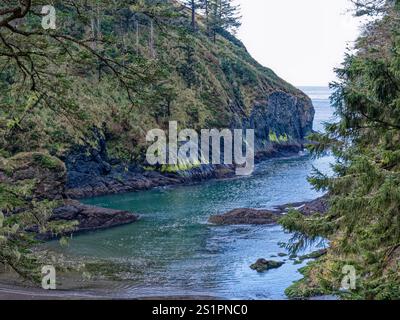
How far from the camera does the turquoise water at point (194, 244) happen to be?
23578 millimetres

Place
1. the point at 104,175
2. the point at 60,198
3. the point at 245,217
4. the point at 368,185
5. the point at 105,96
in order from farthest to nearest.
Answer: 1. the point at 105,96
2. the point at 104,175
3. the point at 245,217
4. the point at 60,198
5. the point at 368,185

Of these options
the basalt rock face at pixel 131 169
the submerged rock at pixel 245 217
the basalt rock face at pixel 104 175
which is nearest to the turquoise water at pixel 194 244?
the submerged rock at pixel 245 217

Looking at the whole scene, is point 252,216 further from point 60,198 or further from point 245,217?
point 60,198

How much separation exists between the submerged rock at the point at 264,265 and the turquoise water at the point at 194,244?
0.42 m

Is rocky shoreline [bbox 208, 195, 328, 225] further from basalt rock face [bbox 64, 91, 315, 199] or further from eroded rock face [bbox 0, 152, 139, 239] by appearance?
basalt rock face [bbox 64, 91, 315, 199]

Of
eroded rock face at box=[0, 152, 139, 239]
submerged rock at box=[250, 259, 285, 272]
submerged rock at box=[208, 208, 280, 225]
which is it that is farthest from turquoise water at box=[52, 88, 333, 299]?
eroded rock face at box=[0, 152, 139, 239]

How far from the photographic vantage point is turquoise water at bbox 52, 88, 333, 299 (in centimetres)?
2358

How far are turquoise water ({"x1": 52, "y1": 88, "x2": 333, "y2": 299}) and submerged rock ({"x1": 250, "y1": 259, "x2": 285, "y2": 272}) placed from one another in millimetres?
416

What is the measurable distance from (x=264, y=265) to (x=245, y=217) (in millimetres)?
12566

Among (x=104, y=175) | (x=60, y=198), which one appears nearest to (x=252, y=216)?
(x=60, y=198)

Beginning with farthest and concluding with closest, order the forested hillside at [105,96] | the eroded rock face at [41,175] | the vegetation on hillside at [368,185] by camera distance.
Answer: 1. the eroded rock face at [41,175]
2. the forested hillside at [105,96]
3. the vegetation on hillside at [368,185]

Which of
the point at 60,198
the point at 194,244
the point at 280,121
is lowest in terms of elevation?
the point at 194,244

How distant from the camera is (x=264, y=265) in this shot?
26.8 metres

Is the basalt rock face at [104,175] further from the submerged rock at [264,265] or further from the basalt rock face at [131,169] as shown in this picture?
the submerged rock at [264,265]
